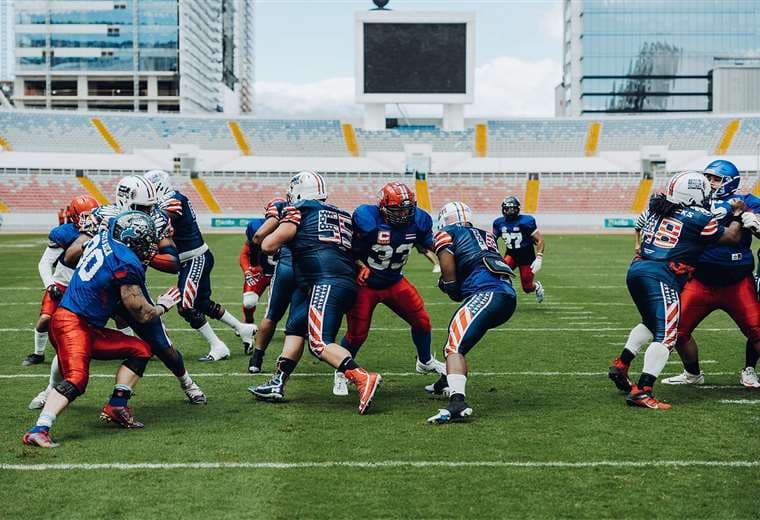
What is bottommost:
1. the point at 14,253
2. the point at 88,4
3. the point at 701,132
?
the point at 14,253

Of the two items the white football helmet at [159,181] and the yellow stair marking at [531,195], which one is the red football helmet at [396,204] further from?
the yellow stair marking at [531,195]

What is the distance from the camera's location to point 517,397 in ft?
23.6

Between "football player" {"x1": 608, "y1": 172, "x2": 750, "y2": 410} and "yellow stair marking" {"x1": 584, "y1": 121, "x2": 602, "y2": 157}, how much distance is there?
45.1 metres

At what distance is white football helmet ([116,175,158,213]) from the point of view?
735cm

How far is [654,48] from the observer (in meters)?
84.1

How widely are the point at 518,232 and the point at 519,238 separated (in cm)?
9

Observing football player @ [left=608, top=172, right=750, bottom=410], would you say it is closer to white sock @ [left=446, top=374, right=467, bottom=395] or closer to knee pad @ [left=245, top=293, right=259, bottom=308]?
white sock @ [left=446, top=374, right=467, bottom=395]

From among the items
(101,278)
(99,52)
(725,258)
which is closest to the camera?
(101,278)

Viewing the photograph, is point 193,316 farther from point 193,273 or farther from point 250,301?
point 250,301

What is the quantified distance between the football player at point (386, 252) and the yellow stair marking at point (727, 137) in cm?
4710

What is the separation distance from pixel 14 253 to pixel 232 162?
25.9 meters

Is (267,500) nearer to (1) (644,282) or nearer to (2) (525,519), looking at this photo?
(2) (525,519)

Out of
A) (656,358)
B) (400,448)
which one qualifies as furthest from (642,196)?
(400,448)

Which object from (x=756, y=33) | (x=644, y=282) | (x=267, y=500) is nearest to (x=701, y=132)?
(x=756, y=33)
